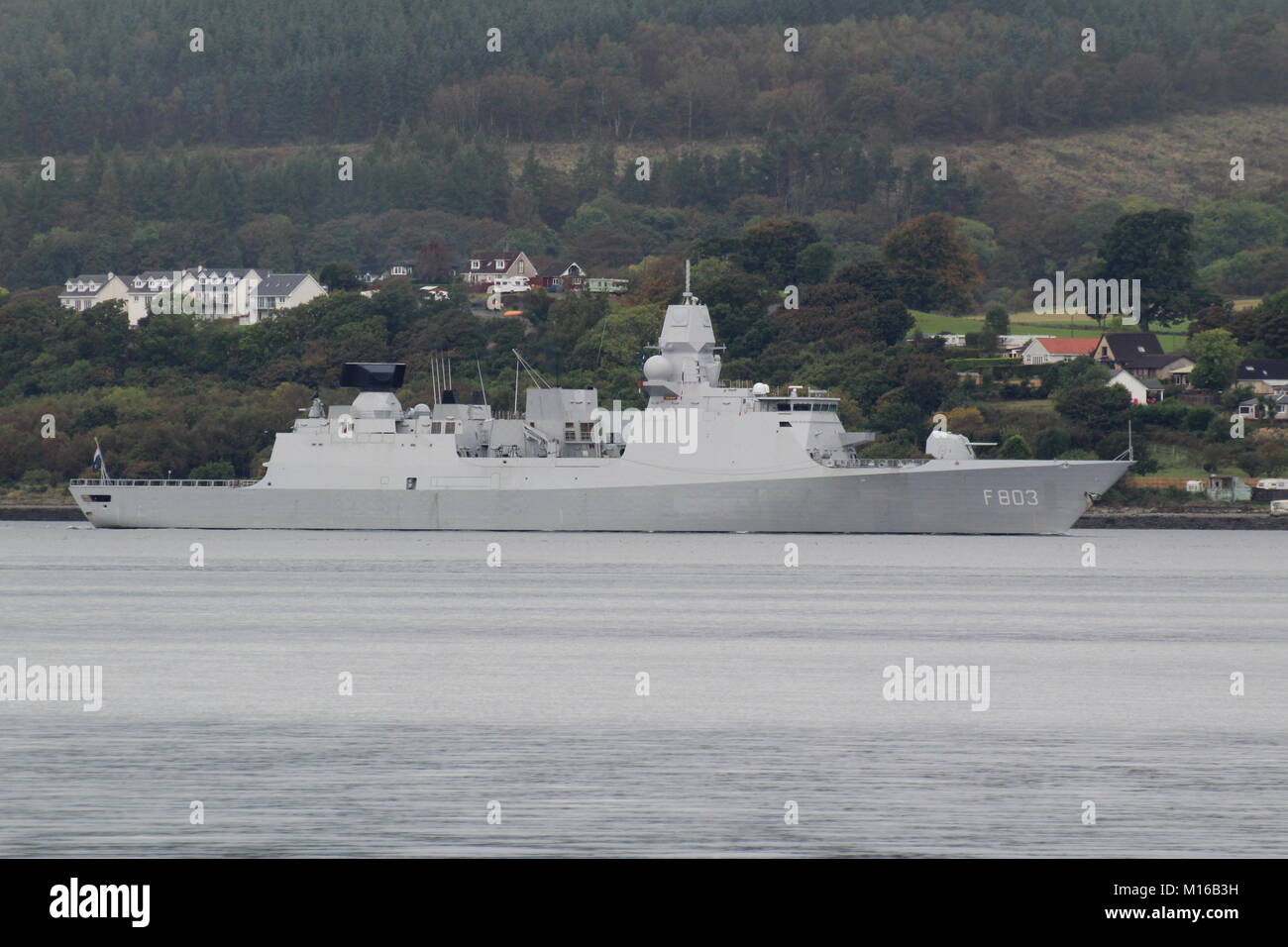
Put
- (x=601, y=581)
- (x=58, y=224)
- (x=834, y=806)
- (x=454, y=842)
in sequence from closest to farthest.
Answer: (x=454, y=842), (x=834, y=806), (x=601, y=581), (x=58, y=224)

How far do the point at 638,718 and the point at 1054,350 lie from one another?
78456 millimetres

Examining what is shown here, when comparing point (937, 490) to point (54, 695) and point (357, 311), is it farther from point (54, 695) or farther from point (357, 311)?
point (357, 311)

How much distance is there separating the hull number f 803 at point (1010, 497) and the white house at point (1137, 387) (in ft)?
107

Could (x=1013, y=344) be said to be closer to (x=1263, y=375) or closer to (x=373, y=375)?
(x=1263, y=375)

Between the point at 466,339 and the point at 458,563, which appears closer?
the point at 458,563

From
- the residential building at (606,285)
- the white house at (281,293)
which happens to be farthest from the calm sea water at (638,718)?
the residential building at (606,285)

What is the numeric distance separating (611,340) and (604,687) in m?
73.0

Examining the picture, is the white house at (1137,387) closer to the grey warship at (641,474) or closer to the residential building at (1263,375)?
the residential building at (1263,375)

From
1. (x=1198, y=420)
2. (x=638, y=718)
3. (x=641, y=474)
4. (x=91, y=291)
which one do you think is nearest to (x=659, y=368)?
(x=641, y=474)

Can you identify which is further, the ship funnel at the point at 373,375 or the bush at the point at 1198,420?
the bush at the point at 1198,420

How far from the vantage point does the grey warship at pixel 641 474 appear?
179 ft

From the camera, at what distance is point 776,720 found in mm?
22656

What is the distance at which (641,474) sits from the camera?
55.6 metres

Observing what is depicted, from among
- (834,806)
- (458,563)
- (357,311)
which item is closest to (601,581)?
(458,563)
